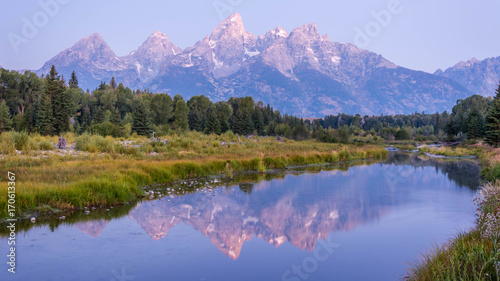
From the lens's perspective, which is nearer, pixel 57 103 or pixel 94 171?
pixel 94 171

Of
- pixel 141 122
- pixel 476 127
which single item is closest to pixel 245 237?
pixel 141 122

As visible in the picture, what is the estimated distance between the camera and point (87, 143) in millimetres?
32156

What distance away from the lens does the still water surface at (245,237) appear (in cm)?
1048

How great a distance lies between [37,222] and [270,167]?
2268 cm

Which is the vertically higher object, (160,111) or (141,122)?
(160,111)

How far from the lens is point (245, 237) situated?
13.9 meters

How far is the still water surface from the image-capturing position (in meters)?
10.5

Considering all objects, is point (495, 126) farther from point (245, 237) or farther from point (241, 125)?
point (245, 237)

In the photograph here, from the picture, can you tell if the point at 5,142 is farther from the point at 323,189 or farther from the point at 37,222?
the point at 323,189

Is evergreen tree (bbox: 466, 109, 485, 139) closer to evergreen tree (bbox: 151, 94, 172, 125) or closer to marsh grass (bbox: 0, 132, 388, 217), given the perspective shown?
marsh grass (bbox: 0, 132, 388, 217)

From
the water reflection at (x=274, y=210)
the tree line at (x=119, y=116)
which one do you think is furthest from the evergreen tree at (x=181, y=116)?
the water reflection at (x=274, y=210)

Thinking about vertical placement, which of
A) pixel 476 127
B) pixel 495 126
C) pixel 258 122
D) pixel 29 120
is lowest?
pixel 495 126

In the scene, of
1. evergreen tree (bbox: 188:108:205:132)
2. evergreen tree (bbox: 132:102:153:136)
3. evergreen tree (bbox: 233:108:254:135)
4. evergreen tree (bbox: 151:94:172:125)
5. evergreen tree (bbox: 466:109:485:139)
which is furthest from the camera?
evergreen tree (bbox: 188:108:205:132)

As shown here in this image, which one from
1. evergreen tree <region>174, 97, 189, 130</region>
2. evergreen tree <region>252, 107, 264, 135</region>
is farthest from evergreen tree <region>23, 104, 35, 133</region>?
evergreen tree <region>252, 107, 264, 135</region>
